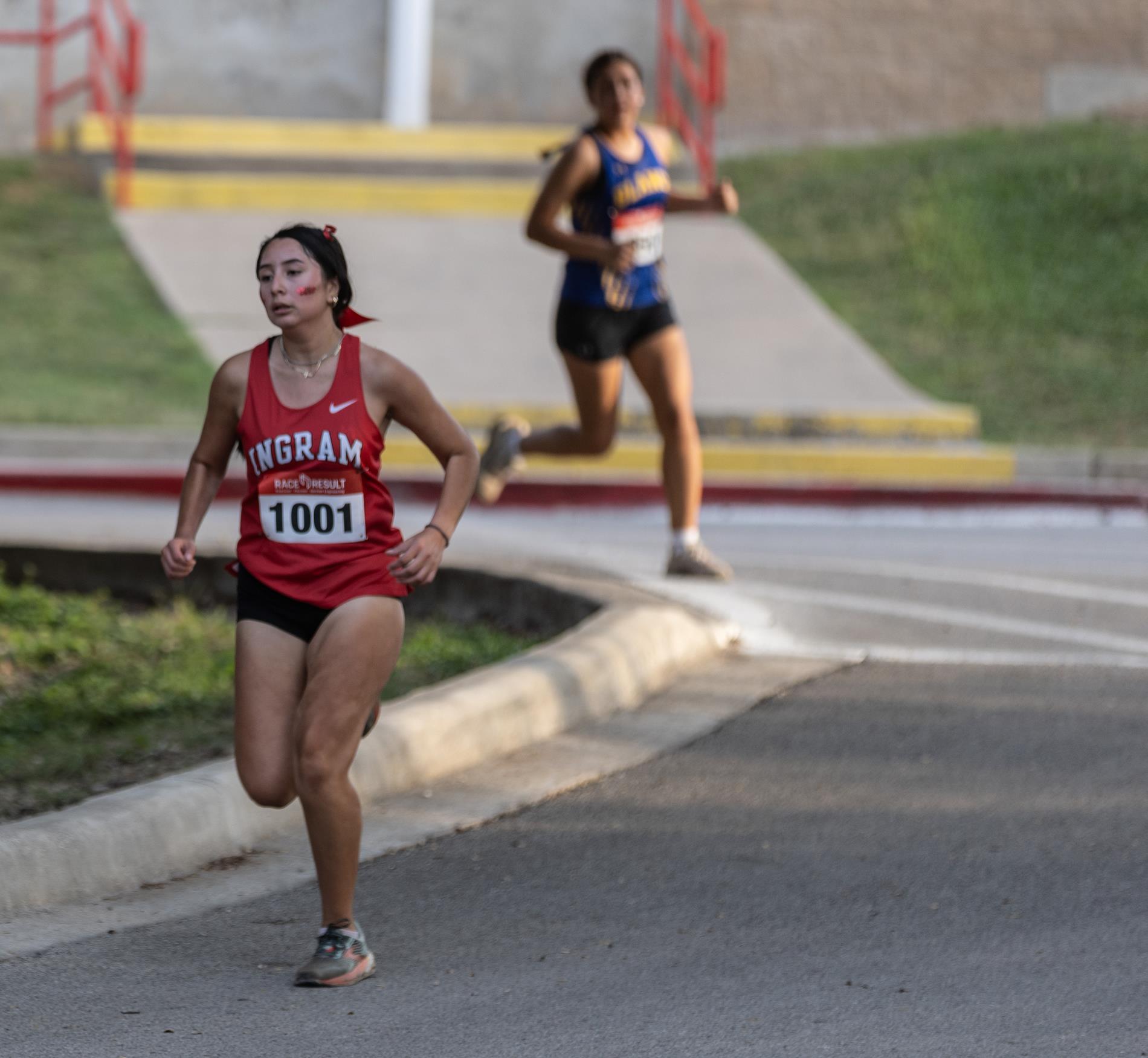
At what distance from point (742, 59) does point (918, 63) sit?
1812 mm

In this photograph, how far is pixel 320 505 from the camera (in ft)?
12.7

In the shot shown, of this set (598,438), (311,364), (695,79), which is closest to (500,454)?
(598,438)

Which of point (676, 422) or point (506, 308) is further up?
point (506, 308)

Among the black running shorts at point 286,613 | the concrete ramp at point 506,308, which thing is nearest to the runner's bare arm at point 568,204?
the black running shorts at point 286,613

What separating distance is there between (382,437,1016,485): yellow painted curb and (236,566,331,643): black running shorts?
9019mm

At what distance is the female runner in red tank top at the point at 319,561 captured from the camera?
3822 millimetres

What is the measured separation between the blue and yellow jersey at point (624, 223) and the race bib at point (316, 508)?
3.79 metres

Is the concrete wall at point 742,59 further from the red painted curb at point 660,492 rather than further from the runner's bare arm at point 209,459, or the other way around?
the runner's bare arm at point 209,459

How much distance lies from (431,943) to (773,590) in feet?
13.7

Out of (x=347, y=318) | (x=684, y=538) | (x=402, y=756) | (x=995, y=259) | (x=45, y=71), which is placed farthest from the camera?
(x=45, y=71)

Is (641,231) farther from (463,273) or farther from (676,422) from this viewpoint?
(463,273)

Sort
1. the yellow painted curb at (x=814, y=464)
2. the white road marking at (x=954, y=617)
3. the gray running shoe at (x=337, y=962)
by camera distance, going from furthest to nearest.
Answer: the yellow painted curb at (x=814, y=464) → the white road marking at (x=954, y=617) → the gray running shoe at (x=337, y=962)

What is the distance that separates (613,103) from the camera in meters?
7.54

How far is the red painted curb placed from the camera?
11.6 metres
